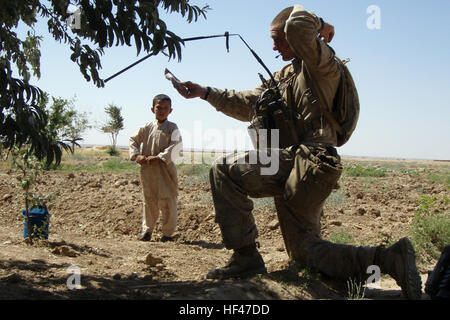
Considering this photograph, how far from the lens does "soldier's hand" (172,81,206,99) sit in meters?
3.95

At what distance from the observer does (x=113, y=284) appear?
3.80m

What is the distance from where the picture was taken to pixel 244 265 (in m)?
3.70

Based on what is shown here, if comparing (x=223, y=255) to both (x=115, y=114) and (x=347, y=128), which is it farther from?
(x=115, y=114)

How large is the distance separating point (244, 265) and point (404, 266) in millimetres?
1132

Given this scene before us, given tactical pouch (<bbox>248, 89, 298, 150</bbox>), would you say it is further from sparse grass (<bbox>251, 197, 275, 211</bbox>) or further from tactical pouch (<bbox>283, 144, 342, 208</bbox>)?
sparse grass (<bbox>251, 197, 275, 211</bbox>)

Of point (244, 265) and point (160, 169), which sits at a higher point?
point (160, 169)

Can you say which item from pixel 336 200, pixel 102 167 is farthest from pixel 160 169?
pixel 102 167

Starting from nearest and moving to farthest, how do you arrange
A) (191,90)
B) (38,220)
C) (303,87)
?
(303,87)
(191,90)
(38,220)

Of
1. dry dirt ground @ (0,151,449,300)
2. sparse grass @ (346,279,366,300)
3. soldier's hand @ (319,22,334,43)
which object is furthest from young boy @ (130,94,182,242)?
sparse grass @ (346,279,366,300)

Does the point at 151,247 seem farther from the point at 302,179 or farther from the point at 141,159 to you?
the point at 302,179

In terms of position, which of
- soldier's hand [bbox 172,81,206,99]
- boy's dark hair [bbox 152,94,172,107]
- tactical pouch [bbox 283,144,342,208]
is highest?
boy's dark hair [bbox 152,94,172,107]

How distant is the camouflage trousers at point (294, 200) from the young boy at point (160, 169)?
9.39 feet

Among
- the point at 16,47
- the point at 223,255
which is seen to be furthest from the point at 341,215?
the point at 16,47
